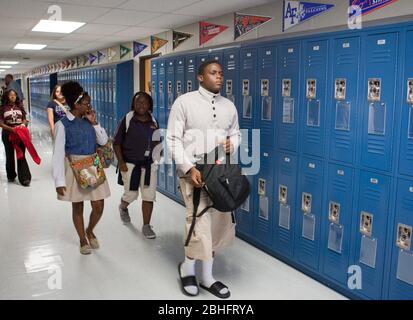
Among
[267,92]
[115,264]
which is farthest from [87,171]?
[267,92]

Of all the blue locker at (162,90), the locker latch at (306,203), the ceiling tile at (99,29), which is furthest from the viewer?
the ceiling tile at (99,29)

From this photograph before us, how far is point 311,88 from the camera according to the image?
311cm

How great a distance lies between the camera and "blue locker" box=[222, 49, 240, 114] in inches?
156

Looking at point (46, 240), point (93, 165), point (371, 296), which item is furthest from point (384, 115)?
point (46, 240)

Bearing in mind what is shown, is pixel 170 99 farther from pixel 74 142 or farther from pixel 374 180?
pixel 374 180

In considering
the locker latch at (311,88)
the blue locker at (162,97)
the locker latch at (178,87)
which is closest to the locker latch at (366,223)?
the locker latch at (311,88)

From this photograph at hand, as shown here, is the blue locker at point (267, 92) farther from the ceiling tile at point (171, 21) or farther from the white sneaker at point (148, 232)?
the ceiling tile at point (171, 21)

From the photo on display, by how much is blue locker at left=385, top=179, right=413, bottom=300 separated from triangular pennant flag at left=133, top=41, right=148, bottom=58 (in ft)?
18.9

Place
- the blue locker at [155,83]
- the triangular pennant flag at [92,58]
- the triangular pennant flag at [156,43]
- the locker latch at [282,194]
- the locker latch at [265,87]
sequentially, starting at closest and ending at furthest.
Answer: the locker latch at [282,194] → the locker latch at [265,87] → the blue locker at [155,83] → the triangular pennant flag at [156,43] → the triangular pennant flag at [92,58]

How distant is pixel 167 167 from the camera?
5.66m

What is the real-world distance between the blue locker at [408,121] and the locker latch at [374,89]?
0.17 metres

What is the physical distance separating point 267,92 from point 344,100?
0.86 m

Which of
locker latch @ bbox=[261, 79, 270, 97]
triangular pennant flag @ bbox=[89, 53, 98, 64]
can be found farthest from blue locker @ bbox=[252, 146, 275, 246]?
triangular pennant flag @ bbox=[89, 53, 98, 64]

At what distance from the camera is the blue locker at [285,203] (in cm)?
337
